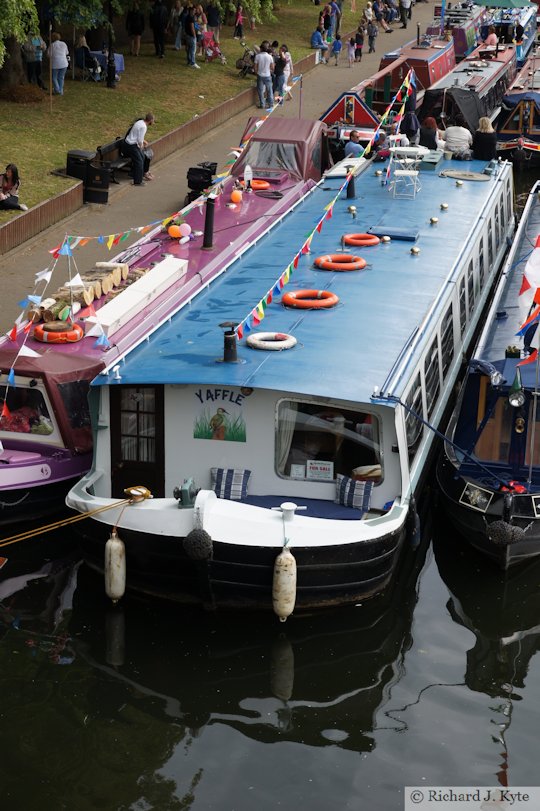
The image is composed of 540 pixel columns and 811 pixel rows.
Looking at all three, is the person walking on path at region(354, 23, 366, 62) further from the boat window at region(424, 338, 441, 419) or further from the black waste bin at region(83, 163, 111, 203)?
the boat window at region(424, 338, 441, 419)

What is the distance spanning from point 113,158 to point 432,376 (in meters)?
15.7

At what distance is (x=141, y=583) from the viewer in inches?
535

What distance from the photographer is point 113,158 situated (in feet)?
97.5

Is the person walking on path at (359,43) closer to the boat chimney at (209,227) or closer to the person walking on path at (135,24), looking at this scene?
the person walking on path at (135,24)

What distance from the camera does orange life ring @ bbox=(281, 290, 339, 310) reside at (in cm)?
1570

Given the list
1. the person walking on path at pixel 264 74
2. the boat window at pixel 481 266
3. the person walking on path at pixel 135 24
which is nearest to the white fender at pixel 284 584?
the boat window at pixel 481 266

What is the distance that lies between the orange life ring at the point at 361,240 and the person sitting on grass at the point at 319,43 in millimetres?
29561

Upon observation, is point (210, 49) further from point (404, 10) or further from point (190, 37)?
point (404, 10)

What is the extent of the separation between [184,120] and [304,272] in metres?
18.7

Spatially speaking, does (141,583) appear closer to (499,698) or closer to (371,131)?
(499,698)

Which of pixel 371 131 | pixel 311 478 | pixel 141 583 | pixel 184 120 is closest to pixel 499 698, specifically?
pixel 311 478

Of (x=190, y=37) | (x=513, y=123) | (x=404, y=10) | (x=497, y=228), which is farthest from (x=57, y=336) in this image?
(x=404, y=10)

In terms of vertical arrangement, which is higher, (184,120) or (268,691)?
(184,120)

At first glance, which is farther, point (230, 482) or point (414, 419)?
point (414, 419)
